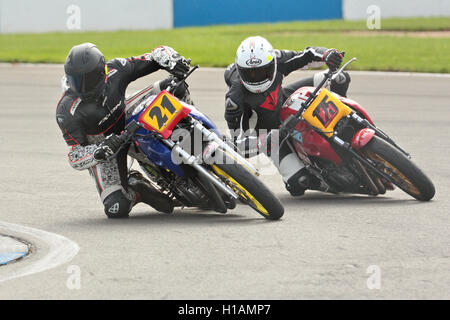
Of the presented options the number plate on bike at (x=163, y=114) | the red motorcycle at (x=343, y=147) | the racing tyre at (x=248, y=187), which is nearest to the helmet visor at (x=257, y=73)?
the red motorcycle at (x=343, y=147)

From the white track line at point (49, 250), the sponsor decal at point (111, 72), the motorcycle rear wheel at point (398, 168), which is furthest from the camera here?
the sponsor decal at point (111, 72)

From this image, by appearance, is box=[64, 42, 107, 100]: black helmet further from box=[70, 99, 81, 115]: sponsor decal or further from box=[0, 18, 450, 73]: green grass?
box=[0, 18, 450, 73]: green grass

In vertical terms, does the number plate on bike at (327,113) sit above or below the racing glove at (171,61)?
below

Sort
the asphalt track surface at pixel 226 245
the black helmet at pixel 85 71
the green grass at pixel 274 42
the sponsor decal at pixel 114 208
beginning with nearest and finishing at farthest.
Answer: the asphalt track surface at pixel 226 245
the black helmet at pixel 85 71
the sponsor decal at pixel 114 208
the green grass at pixel 274 42

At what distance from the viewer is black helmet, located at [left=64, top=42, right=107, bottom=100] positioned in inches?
304

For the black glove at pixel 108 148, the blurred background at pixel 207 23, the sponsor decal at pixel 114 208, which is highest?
the black glove at pixel 108 148

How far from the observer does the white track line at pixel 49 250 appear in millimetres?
6272

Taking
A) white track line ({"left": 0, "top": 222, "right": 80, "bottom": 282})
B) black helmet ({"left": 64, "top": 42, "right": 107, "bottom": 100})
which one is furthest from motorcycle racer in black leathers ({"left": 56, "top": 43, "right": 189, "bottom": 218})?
white track line ({"left": 0, "top": 222, "right": 80, "bottom": 282})

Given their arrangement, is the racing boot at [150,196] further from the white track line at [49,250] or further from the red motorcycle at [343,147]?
the red motorcycle at [343,147]

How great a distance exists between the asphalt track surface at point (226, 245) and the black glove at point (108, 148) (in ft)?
1.90

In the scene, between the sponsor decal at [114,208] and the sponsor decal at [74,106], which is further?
the sponsor decal at [114,208]

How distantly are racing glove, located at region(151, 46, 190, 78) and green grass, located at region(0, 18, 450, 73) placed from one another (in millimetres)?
12835

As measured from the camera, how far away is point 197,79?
787 inches

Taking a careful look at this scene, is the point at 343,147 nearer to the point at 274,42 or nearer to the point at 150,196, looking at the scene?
the point at 150,196
